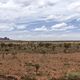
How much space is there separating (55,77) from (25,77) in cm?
249

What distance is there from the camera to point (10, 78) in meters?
22.4

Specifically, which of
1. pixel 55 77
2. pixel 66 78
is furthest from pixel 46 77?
pixel 66 78

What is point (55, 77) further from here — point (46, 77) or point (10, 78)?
point (10, 78)

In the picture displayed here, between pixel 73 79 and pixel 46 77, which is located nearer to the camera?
pixel 73 79

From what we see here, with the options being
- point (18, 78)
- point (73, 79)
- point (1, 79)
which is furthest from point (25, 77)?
point (73, 79)

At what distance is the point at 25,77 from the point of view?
23.2 m

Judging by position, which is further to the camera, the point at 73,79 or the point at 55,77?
the point at 55,77

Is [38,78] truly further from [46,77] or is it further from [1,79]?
[1,79]

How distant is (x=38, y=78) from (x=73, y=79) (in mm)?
3135

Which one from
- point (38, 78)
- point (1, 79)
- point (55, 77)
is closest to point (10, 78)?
point (1, 79)

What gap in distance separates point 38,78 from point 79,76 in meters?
3.35

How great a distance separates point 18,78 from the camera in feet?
75.6

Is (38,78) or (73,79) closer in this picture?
(73,79)

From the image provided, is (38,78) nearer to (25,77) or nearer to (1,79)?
(25,77)
